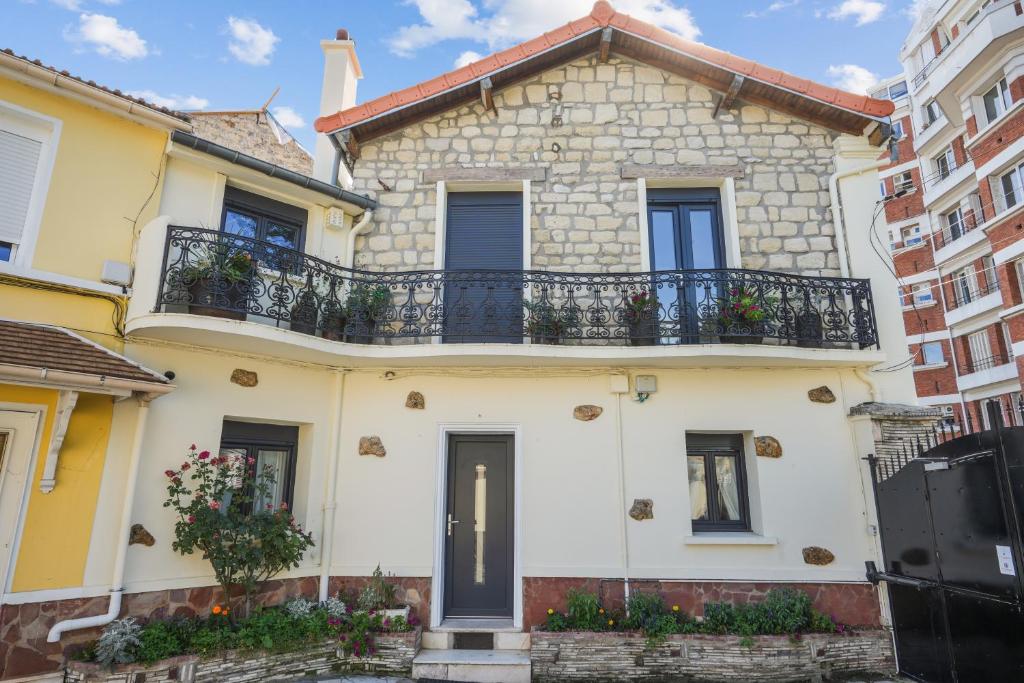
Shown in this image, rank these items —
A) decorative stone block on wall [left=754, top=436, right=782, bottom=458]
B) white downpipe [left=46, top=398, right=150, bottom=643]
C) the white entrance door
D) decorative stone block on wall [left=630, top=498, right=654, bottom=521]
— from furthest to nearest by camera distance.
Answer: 1. decorative stone block on wall [left=754, top=436, right=782, bottom=458]
2. decorative stone block on wall [left=630, top=498, right=654, bottom=521]
3. white downpipe [left=46, top=398, right=150, bottom=643]
4. the white entrance door

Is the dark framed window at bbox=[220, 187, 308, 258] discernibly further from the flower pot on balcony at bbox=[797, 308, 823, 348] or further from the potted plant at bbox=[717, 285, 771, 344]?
the flower pot on balcony at bbox=[797, 308, 823, 348]

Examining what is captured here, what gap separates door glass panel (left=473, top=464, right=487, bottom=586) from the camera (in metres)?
6.99

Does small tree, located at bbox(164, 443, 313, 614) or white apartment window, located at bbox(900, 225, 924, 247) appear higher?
white apartment window, located at bbox(900, 225, 924, 247)

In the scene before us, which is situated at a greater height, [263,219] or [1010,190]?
[1010,190]

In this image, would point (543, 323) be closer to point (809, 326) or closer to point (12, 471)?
point (809, 326)

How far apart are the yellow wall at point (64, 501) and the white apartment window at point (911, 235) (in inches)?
1277

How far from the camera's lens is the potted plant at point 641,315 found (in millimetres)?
7004

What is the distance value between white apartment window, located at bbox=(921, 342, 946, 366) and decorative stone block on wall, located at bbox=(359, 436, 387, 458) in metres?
27.9

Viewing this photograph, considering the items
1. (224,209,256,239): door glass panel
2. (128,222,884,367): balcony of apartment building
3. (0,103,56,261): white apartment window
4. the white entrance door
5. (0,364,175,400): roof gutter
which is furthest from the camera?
(224,209,256,239): door glass panel

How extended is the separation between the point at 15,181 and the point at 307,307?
124 inches

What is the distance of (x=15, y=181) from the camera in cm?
581

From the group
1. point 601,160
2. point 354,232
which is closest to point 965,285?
point 601,160

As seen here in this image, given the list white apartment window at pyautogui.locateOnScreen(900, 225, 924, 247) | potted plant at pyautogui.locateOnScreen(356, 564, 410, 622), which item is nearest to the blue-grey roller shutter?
potted plant at pyautogui.locateOnScreen(356, 564, 410, 622)

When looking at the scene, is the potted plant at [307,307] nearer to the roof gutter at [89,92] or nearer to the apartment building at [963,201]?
the roof gutter at [89,92]
